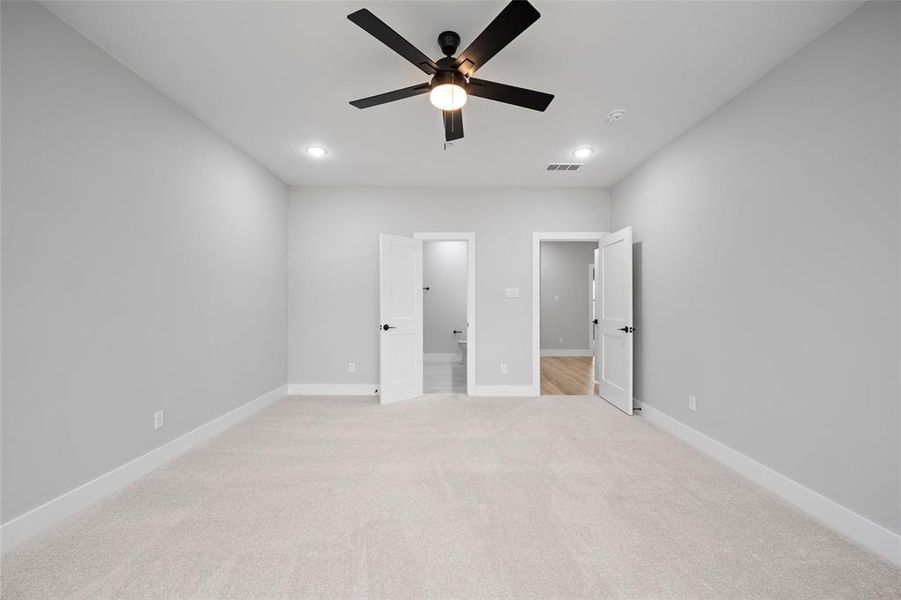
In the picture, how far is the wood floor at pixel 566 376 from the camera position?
5031 mm

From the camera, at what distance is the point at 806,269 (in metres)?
Answer: 2.13

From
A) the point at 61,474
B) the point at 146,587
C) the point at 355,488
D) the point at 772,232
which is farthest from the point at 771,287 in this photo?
the point at 61,474

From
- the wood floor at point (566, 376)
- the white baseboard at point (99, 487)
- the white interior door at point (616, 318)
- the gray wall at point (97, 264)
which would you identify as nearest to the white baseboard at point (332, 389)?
the white baseboard at point (99, 487)

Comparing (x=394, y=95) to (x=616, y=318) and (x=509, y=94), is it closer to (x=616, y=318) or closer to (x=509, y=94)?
(x=509, y=94)

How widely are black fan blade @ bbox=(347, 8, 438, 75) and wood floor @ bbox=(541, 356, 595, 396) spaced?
160 inches

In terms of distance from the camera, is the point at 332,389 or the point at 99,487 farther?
the point at 332,389

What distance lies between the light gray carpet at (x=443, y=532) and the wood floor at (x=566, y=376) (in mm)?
2035

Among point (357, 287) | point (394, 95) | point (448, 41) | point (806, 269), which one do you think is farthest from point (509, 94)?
point (357, 287)

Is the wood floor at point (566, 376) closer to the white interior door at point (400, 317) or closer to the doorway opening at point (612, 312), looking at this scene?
the doorway opening at point (612, 312)

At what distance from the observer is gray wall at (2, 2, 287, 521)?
5.90ft

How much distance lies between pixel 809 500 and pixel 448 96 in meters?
3.08

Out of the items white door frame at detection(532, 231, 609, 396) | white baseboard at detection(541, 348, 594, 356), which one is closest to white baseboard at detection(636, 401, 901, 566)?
white door frame at detection(532, 231, 609, 396)

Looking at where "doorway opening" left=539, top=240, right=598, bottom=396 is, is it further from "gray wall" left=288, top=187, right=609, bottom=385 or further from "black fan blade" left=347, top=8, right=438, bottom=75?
"black fan blade" left=347, top=8, right=438, bottom=75

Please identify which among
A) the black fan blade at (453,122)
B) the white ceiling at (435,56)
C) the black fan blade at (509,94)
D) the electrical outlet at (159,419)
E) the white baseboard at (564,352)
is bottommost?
the white baseboard at (564,352)
